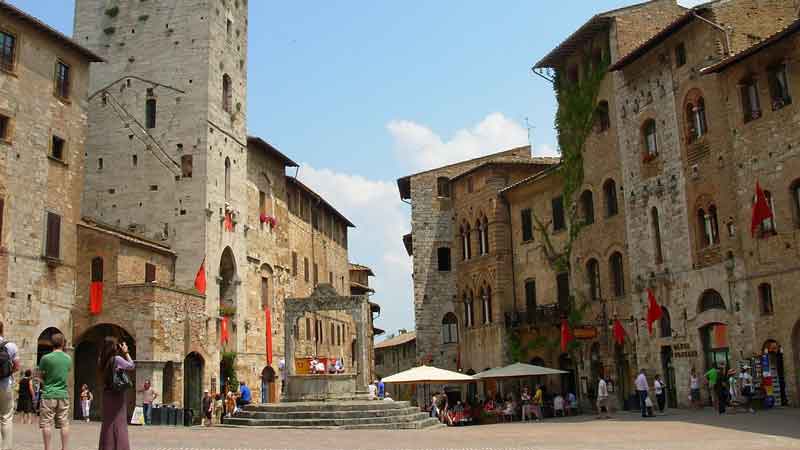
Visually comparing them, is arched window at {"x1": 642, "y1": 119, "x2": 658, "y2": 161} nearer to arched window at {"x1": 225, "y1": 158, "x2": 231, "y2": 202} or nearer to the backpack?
arched window at {"x1": 225, "y1": 158, "x2": 231, "y2": 202}

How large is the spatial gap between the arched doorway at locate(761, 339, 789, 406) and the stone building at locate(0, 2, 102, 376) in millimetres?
23543

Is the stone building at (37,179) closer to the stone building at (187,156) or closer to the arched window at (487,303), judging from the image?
the stone building at (187,156)

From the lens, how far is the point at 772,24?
28516 mm

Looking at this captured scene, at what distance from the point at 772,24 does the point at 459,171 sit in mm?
21881

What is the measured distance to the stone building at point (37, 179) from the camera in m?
26.6

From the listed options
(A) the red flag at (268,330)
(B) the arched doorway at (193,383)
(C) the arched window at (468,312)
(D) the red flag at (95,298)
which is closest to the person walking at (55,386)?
(D) the red flag at (95,298)

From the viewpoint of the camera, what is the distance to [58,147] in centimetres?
2950

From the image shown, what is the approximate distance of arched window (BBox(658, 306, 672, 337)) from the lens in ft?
98.4

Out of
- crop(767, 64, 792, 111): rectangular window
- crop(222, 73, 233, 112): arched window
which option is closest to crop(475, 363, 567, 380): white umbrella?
crop(767, 64, 792, 111): rectangular window

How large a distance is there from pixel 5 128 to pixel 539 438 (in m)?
19.9

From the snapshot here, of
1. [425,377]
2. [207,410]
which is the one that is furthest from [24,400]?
[425,377]

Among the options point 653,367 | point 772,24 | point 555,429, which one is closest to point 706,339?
point 653,367

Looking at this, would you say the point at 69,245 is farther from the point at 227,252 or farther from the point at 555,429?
the point at 555,429

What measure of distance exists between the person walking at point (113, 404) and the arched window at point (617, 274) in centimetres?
2599
